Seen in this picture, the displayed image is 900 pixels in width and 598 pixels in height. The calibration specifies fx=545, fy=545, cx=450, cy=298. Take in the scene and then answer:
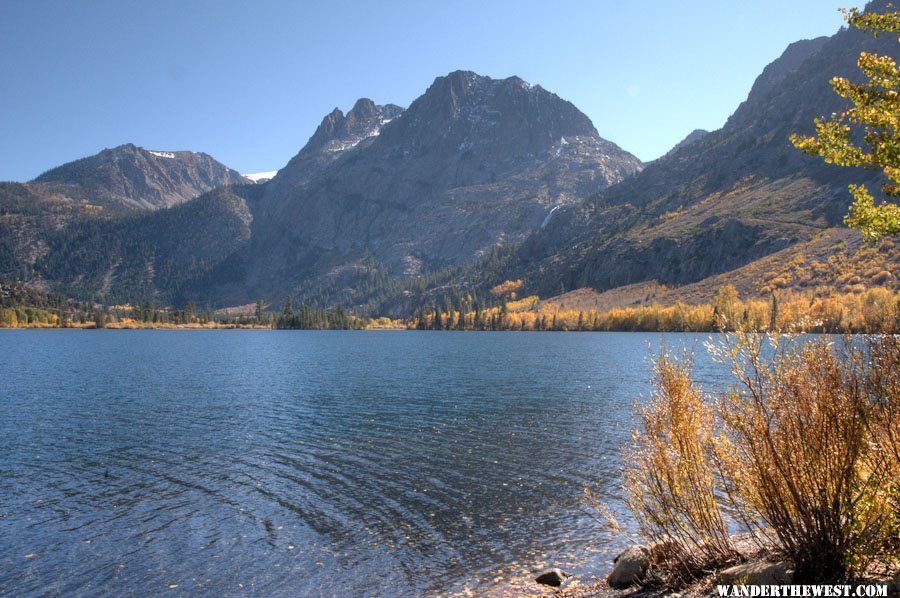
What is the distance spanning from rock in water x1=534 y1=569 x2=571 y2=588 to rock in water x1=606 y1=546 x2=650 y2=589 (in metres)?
1.85

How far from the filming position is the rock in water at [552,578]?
16438 millimetres

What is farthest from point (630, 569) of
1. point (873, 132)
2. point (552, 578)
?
point (873, 132)

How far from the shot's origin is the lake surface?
1744 centimetres

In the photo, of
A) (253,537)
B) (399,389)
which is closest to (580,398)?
(399,389)

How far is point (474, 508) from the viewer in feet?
76.3

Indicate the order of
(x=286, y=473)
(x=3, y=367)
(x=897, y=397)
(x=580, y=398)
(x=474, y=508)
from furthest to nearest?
(x=3, y=367)
(x=580, y=398)
(x=286, y=473)
(x=474, y=508)
(x=897, y=397)

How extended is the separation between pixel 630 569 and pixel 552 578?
2.99 m

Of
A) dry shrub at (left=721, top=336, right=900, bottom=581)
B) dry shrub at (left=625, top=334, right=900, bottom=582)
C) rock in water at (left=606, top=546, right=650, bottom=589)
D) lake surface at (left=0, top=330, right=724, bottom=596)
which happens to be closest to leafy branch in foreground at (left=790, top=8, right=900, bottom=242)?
dry shrub at (left=625, top=334, right=900, bottom=582)

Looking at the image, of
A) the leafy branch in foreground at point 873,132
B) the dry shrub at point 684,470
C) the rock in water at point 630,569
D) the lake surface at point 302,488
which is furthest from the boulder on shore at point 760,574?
the leafy branch in foreground at point 873,132

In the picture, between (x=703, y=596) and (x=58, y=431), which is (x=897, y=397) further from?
(x=58, y=431)

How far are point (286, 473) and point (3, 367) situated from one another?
249ft

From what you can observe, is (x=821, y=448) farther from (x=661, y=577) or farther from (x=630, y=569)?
(x=630, y=569)

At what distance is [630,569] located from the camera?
47.2ft

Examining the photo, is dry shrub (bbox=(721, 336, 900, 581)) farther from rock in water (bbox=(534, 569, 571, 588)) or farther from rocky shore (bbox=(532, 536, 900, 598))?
rock in water (bbox=(534, 569, 571, 588))
